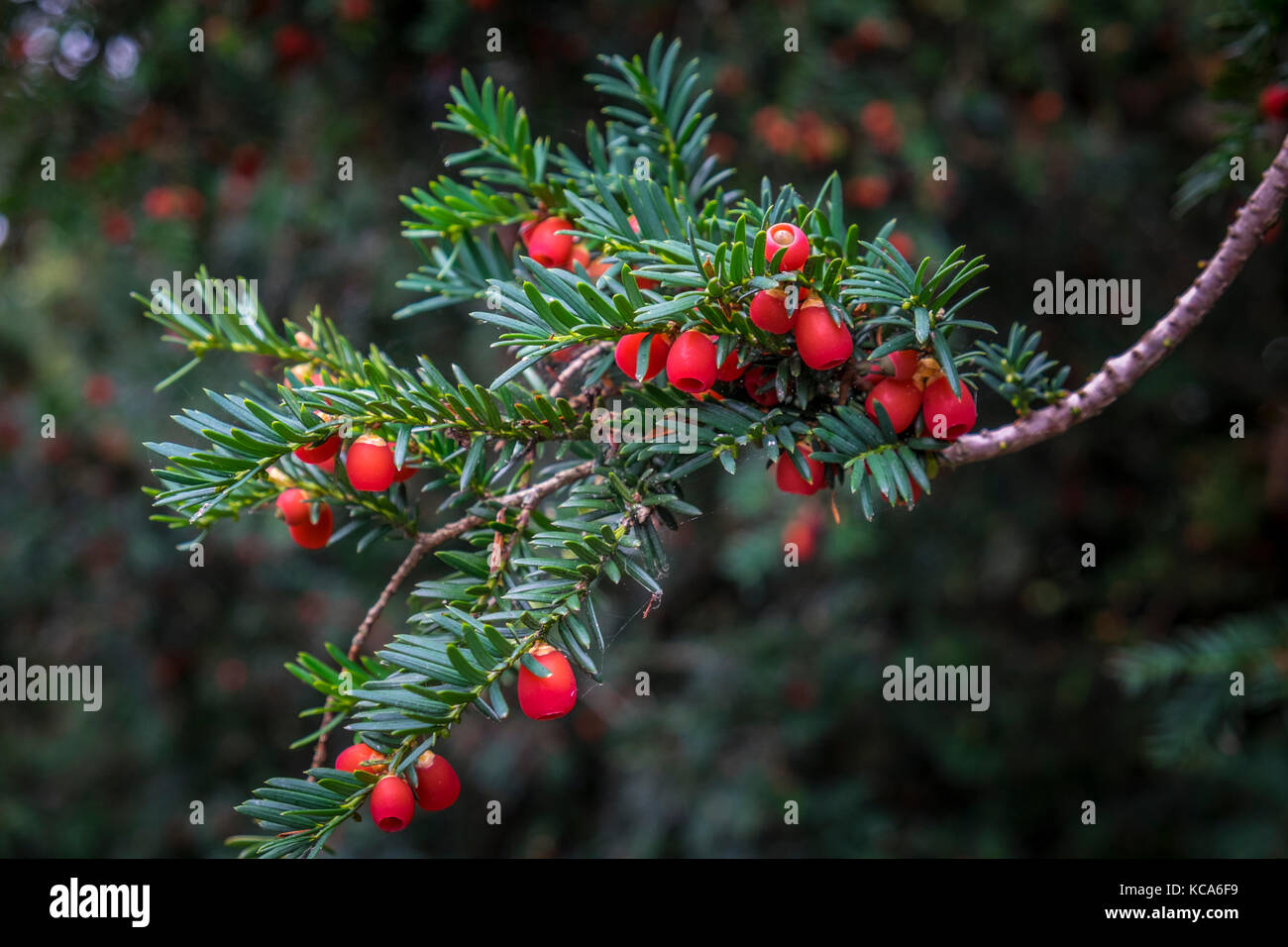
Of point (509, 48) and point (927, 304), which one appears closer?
point (927, 304)

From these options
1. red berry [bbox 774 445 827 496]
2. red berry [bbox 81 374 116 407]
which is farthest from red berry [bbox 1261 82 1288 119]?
red berry [bbox 81 374 116 407]

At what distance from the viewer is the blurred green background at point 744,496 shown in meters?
1.93

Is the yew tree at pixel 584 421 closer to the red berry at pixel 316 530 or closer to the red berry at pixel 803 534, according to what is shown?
the red berry at pixel 316 530

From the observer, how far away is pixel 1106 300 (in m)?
2.04

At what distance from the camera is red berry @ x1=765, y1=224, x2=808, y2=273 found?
0.66 meters

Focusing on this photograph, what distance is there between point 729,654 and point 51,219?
191 cm

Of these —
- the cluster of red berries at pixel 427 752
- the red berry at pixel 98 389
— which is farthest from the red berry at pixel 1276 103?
the red berry at pixel 98 389

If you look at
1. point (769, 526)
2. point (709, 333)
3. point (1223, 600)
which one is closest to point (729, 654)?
point (769, 526)

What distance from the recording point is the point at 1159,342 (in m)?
0.76

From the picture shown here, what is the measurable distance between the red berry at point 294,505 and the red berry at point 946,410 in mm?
542

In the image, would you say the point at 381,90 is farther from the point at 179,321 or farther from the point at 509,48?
the point at 179,321

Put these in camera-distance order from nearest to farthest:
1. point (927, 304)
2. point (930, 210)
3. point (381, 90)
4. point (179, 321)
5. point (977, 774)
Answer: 1. point (927, 304)
2. point (179, 321)
3. point (930, 210)
4. point (381, 90)
5. point (977, 774)

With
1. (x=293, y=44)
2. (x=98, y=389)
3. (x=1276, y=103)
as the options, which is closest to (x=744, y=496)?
(x=1276, y=103)

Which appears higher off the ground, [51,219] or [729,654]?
[51,219]
